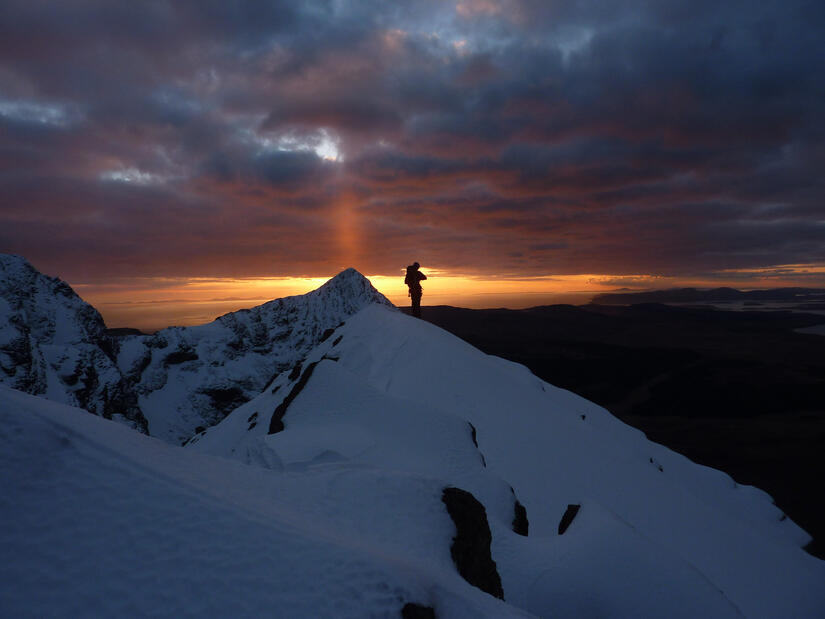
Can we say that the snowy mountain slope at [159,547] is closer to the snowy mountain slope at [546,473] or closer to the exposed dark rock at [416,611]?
the exposed dark rock at [416,611]

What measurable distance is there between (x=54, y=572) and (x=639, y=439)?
3716 centimetres

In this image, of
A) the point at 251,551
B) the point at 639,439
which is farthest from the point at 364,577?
the point at 639,439

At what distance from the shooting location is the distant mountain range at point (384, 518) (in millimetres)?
4672

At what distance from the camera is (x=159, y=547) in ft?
15.9

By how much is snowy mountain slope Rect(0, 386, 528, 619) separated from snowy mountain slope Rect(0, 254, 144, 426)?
22265 mm

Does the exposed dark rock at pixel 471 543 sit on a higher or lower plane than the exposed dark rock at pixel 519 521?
higher

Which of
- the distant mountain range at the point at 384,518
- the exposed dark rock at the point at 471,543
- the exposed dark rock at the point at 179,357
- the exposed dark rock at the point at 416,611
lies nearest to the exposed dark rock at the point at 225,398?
the exposed dark rock at the point at 179,357

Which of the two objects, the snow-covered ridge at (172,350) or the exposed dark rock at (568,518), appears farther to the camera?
the snow-covered ridge at (172,350)

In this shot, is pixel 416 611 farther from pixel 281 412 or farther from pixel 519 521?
pixel 281 412

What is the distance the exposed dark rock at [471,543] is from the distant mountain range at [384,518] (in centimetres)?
4

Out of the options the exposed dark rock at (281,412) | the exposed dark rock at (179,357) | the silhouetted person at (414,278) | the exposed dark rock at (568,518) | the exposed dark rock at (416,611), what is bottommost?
the exposed dark rock at (179,357)

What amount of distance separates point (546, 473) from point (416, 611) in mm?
16273

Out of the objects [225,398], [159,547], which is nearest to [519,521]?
[159,547]

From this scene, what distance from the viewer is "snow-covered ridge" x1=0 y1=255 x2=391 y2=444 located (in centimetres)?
7844
